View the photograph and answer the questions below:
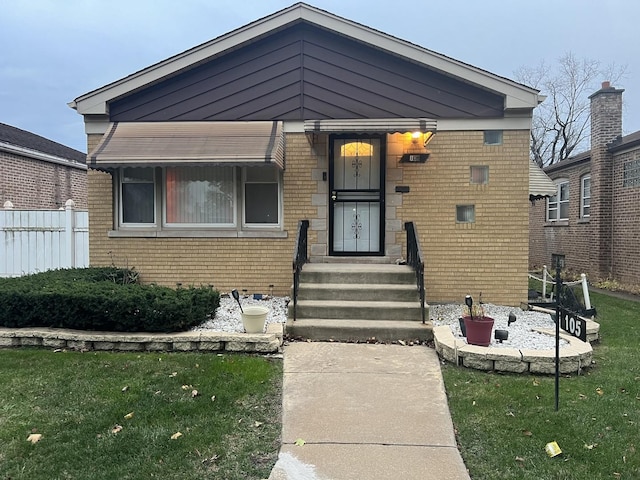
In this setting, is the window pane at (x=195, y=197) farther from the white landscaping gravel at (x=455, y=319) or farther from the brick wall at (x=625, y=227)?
the brick wall at (x=625, y=227)

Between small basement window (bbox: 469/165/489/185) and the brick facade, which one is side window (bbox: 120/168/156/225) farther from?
small basement window (bbox: 469/165/489/185)

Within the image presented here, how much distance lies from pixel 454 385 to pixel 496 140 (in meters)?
4.78

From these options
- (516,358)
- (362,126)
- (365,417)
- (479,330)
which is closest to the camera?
(365,417)

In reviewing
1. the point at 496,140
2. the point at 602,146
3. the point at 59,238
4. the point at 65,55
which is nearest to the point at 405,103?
the point at 496,140

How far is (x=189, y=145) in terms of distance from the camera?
24.3ft

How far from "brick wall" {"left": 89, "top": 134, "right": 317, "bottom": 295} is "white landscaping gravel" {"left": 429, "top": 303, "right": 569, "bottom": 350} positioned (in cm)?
259

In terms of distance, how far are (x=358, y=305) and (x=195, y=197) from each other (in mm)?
3801

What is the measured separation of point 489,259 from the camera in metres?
7.77

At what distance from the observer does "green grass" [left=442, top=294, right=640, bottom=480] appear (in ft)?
10.4

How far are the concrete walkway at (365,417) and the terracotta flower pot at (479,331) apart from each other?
1.60ft

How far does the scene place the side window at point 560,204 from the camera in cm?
1634

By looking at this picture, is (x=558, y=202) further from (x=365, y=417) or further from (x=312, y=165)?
(x=365, y=417)

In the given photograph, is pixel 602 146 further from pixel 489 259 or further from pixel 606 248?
pixel 489 259

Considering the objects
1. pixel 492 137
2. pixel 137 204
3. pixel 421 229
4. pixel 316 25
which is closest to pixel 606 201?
pixel 492 137
